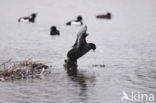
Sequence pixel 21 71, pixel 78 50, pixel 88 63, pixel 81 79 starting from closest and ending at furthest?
pixel 21 71 < pixel 81 79 < pixel 78 50 < pixel 88 63

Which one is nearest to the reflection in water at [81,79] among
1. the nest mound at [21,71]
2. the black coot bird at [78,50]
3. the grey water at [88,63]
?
the grey water at [88,63]

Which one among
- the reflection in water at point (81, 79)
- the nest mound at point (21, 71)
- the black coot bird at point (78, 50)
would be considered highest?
the black coot bird at point (78, 50)

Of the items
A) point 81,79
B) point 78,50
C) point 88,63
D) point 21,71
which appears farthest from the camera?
point 88,63

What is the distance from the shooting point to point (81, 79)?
1458 centimetres

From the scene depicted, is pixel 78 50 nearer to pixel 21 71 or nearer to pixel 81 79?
pixel 81 79

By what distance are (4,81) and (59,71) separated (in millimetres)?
2557

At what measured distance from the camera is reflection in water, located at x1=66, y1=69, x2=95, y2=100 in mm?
12322

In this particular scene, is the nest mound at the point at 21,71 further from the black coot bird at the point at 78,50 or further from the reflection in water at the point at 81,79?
the black coot bird at the point at 78,50

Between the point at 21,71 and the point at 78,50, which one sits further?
the point at 78,50

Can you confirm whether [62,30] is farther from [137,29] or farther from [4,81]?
[4,81]

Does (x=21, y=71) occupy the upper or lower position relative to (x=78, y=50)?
lower

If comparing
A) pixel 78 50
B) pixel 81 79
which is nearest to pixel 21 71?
pixel 81 79

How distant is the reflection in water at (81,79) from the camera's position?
12322 millimetres

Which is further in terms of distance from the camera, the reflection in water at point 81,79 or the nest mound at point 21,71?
the nest mound at point 21,71
